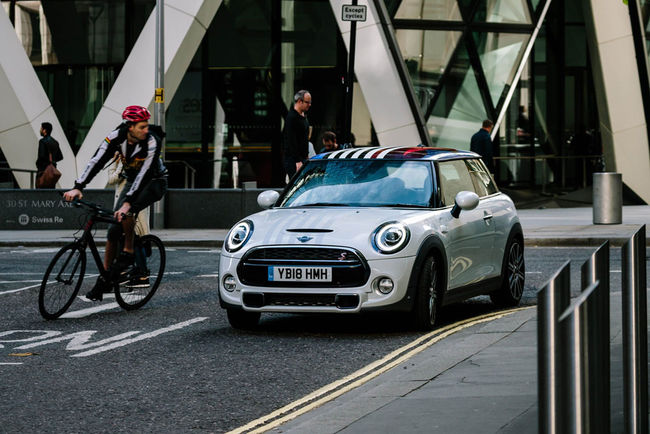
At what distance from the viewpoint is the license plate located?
30.7ft

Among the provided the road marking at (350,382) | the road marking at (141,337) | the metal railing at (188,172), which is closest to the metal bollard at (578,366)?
the road marking at (350,382)

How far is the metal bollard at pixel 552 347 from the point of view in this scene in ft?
8.55

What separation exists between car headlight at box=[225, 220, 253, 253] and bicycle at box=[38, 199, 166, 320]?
121 centimetres

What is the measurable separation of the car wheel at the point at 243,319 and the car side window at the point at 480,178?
2513 mm

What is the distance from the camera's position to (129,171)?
441 inches

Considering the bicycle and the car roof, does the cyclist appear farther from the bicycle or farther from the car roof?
the car roof

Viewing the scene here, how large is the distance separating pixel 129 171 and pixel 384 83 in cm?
1658

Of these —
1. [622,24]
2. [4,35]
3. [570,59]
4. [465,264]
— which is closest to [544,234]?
[465,264]

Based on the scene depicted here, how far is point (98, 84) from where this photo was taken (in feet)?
110

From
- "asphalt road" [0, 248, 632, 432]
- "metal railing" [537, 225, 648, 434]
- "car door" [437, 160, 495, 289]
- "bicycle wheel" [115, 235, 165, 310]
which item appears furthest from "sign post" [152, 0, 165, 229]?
"metal railing" [537, 225, 648, 434]

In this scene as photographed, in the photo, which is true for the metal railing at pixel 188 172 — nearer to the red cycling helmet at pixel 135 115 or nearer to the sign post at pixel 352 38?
the sign post at pixel 352 38

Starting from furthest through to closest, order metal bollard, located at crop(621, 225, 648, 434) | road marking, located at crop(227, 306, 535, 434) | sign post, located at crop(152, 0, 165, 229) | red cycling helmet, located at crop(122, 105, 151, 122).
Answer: sign post, located at crop(152, 0, 165, 229)
red cycling helmet, located at crop(122, 105, 151, 122)
road marking, located at crop(227, 306, 535, 434)
metal bollard, located at crop(621, 225, 648, 434)

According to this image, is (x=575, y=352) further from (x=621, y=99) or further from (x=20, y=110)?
(x=621, y=99)

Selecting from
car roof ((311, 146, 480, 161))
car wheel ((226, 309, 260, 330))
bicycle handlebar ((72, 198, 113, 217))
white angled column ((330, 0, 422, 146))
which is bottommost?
car wheel ((226, 309, 260, 330))
